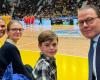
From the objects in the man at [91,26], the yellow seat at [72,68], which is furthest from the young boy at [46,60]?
the yellow seat at [72,68]

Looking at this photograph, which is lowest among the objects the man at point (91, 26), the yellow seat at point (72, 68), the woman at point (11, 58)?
the yellow seat at point (72, 68)

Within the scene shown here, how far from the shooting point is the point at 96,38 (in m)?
2.03

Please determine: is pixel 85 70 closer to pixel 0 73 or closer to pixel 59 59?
pixel 59 59

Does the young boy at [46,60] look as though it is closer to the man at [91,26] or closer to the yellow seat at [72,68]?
the man at [91,26]

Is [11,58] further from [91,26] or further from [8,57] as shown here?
[91,26]

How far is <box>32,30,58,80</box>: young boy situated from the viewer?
9.33ft

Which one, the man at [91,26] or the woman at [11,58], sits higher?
the man at [91,26]

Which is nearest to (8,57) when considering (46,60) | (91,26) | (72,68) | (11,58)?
(11,58)

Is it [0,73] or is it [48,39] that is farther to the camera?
[0,73]

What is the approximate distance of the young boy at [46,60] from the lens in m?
2.84

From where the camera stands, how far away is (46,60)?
Answer: 2.92 meters

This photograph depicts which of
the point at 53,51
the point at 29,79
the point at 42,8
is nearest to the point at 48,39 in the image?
the point at 53,51

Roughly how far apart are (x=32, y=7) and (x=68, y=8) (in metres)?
3.93

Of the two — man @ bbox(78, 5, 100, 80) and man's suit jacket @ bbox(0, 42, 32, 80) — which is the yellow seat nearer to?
man's suit jacket @ bbox(0, 42, 32, 80)
